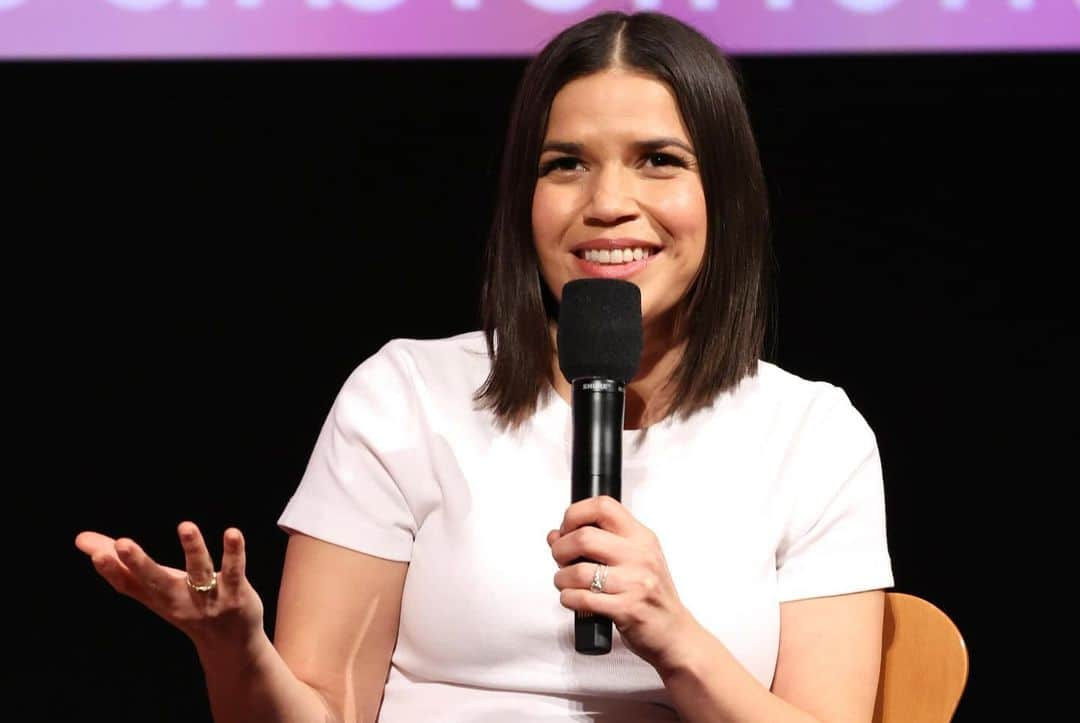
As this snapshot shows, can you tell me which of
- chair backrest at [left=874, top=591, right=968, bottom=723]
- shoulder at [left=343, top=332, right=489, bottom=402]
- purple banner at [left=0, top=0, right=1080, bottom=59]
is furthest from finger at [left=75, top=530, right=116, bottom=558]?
purple banner at [left=0, top=0, right=1080, bottom=59]

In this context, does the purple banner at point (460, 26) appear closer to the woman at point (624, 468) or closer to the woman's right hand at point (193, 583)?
the woman at point (624, 468)

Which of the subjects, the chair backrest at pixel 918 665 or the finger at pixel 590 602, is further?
the chair backrest at pixel 918 665

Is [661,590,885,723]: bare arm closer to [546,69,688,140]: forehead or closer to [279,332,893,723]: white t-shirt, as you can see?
[279,332,893,723]: white t-shirt

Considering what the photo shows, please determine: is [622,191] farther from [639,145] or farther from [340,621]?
[340,621]

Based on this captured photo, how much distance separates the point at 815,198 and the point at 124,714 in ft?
5.36

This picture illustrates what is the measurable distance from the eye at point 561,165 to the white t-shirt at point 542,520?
0.86 feet

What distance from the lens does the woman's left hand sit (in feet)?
3.78

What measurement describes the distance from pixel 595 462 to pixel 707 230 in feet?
1.89

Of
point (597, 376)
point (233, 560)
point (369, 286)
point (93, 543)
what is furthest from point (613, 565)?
point (369, 286)

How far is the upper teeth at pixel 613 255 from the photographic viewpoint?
1595 mm

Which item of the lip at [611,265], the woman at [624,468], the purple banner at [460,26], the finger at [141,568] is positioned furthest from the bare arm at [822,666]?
the purple banner at [460,26]

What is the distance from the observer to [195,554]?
3.84ft

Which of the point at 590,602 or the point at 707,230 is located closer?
the point at 590,602

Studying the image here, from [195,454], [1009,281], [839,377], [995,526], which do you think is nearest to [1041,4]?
[1009,281]
